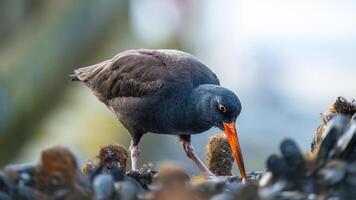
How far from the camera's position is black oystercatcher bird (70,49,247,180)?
4.87 metres

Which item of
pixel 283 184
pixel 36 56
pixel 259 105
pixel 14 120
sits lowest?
pixel 259 105

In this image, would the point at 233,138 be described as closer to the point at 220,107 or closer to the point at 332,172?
the point at 220,107

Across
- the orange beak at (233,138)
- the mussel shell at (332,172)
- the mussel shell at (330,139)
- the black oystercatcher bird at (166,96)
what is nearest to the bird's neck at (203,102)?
the black oystercatcher bird at (166,96)

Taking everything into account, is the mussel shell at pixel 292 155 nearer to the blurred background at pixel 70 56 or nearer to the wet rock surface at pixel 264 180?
the wet rock surface at pixel 264 180

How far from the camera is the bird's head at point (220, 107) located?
4.64 m

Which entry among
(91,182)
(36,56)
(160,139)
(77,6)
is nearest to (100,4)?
(77,6)

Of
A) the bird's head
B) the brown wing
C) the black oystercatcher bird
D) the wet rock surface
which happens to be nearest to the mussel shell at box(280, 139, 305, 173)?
the wet rock surface

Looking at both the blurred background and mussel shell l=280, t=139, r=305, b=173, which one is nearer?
mussel shell l=280, t=139, r=305, b=173

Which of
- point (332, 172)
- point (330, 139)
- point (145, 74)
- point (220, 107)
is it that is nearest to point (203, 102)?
point (220, 107)

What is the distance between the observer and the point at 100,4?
8.60 m

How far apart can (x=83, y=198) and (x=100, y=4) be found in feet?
23.4

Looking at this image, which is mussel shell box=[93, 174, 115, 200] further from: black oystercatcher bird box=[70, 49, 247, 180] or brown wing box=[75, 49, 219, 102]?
brown wing box=[75, 49, 219, 102]

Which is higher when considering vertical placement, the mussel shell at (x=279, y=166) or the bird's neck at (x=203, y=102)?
the mussel shell at (x=279, y=166)

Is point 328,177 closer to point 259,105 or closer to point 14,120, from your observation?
point 14,120
